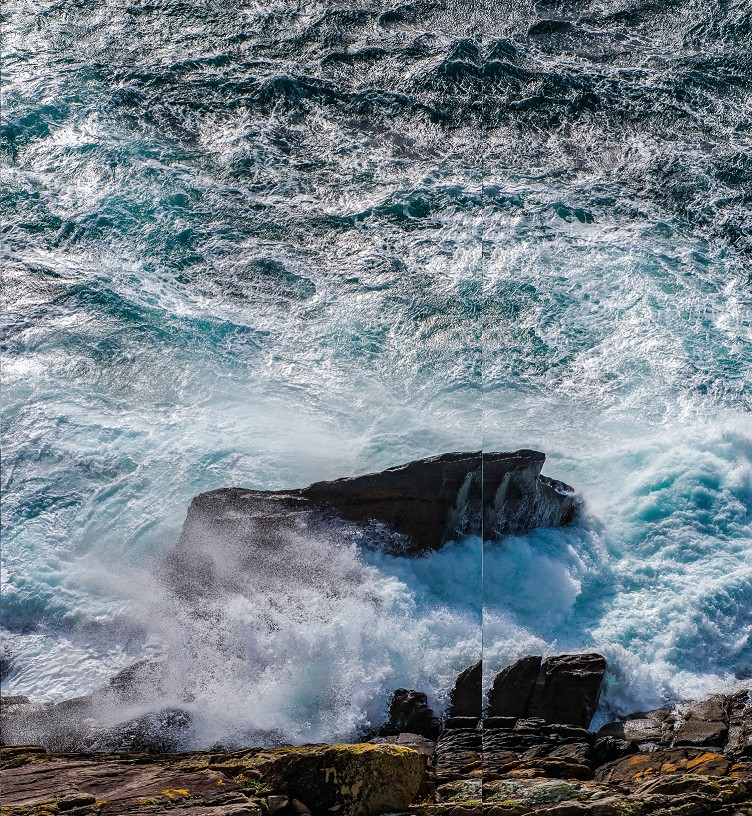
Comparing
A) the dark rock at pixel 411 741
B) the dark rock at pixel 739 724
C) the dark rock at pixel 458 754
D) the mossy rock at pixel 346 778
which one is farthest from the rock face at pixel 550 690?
the mossy rock at pixel 346 778

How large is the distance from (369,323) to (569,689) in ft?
10.9

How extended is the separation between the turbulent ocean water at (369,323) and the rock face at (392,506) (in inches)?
6.2

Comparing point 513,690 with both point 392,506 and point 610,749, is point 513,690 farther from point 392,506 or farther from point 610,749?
point 392,506

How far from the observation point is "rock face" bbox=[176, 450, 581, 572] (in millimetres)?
4781

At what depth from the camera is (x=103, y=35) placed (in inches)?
359

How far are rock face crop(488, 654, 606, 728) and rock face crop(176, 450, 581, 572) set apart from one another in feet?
2.69

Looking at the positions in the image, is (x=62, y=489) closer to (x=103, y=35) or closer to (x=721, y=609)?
(x=721, y=609)

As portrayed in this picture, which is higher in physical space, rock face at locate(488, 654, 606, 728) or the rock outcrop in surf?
the rock outcrop in surf

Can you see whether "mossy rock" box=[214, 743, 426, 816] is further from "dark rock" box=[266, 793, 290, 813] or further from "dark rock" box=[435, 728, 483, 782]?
"dark rock" box=[435, 728, 483, 782]

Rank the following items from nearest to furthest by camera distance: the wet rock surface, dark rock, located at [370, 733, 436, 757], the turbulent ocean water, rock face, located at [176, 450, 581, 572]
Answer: the wet rock surface, dark rock, located at [370, 733, 436, 757], the turbulent ocean water, rock face, located at [176, 450, 581, 572]

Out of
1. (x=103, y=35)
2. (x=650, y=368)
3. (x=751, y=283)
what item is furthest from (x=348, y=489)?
(x=103, y=35)

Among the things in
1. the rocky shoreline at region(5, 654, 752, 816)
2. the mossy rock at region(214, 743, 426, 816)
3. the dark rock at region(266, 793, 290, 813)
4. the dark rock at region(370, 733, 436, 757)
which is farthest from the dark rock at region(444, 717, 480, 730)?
the dark rock at region(266, 793, 290, 813)

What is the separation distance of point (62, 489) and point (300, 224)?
373 centimetres

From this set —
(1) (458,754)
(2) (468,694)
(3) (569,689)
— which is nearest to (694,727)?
(3) (569,689)
